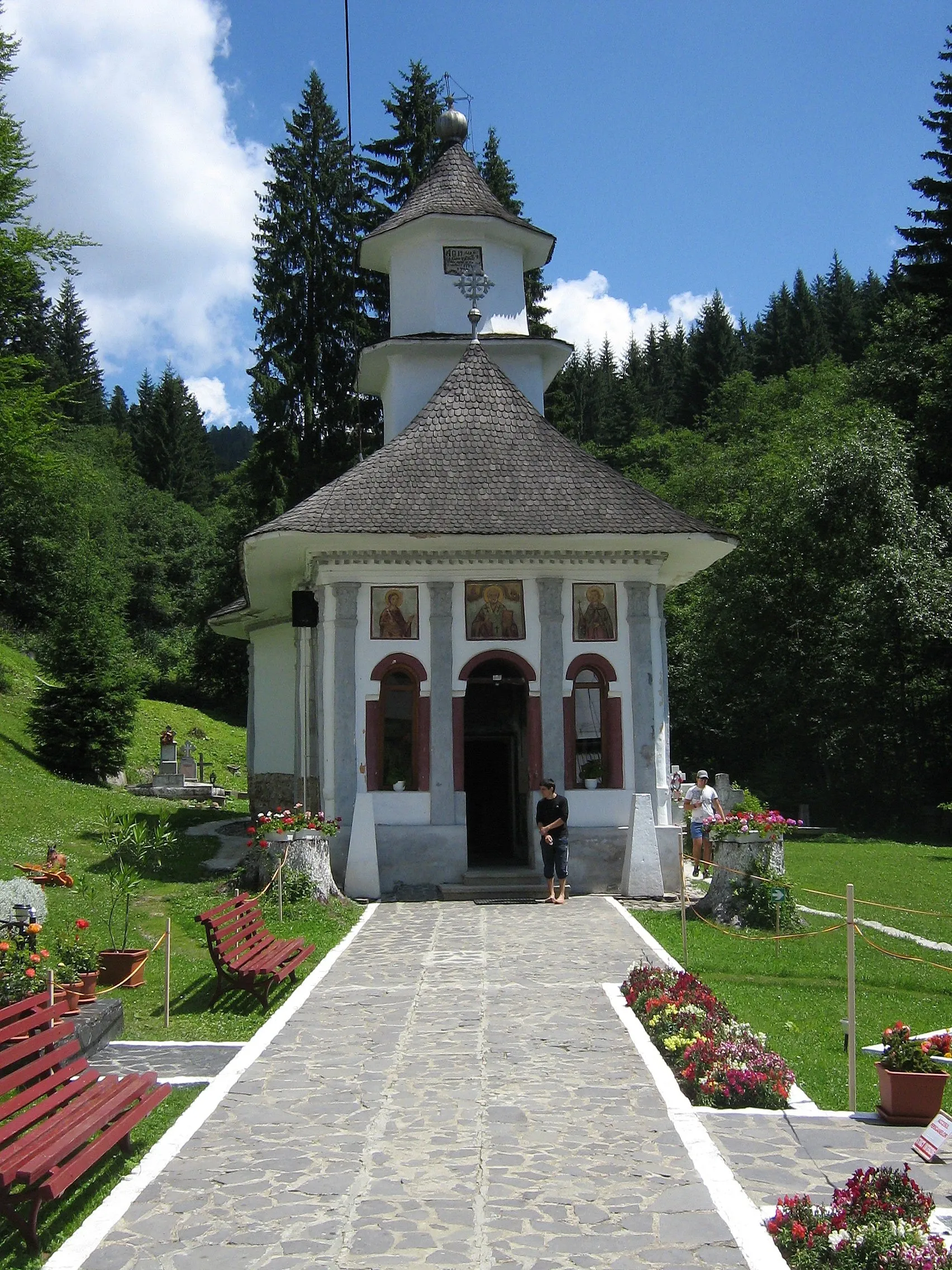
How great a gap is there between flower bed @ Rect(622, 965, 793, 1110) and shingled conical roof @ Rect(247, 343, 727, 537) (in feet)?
29.1

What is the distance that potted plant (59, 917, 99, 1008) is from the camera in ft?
31.4

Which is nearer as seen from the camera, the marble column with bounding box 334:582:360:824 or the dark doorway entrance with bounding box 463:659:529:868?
the marble column with bounding box 334:582:360:824

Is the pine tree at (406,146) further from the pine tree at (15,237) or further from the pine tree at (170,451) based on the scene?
the pine tree at (170,451)

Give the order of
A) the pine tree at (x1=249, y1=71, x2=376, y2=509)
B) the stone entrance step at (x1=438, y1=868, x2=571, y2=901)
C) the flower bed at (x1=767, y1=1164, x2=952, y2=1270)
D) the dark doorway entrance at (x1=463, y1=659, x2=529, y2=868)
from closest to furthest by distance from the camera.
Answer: the flower bed at (x1=767, y1=1164, x2=952, y2=1270) → the stone entrance step at (x1=438, y1=868, x2=571, y2=901) → the dark doorway entrance at (x1=463, y1=659, x2=529, y2=868) → the pine tree at (x1=249, y1=71, x2=376, y2=509)

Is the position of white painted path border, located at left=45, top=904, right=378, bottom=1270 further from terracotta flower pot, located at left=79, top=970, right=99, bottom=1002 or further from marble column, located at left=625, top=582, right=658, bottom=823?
marble column, located at left=625, top=582, right=658, bottom=823

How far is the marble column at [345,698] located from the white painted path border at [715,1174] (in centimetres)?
920

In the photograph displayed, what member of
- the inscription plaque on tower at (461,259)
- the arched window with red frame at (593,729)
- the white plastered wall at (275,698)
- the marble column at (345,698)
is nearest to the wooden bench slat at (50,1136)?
the marble column at (345,698)

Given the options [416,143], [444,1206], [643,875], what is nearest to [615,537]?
[643,875]

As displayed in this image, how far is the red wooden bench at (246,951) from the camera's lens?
9992 millimetres

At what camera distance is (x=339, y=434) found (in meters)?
40.0

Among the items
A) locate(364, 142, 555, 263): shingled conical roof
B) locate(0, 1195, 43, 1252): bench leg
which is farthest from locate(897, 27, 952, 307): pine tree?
locate(0, 1195, 43, 1252): bench leg

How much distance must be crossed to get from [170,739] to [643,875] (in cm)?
2299

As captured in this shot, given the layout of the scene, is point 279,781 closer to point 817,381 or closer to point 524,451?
point 524,451

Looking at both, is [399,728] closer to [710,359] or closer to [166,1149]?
[166,1149]
